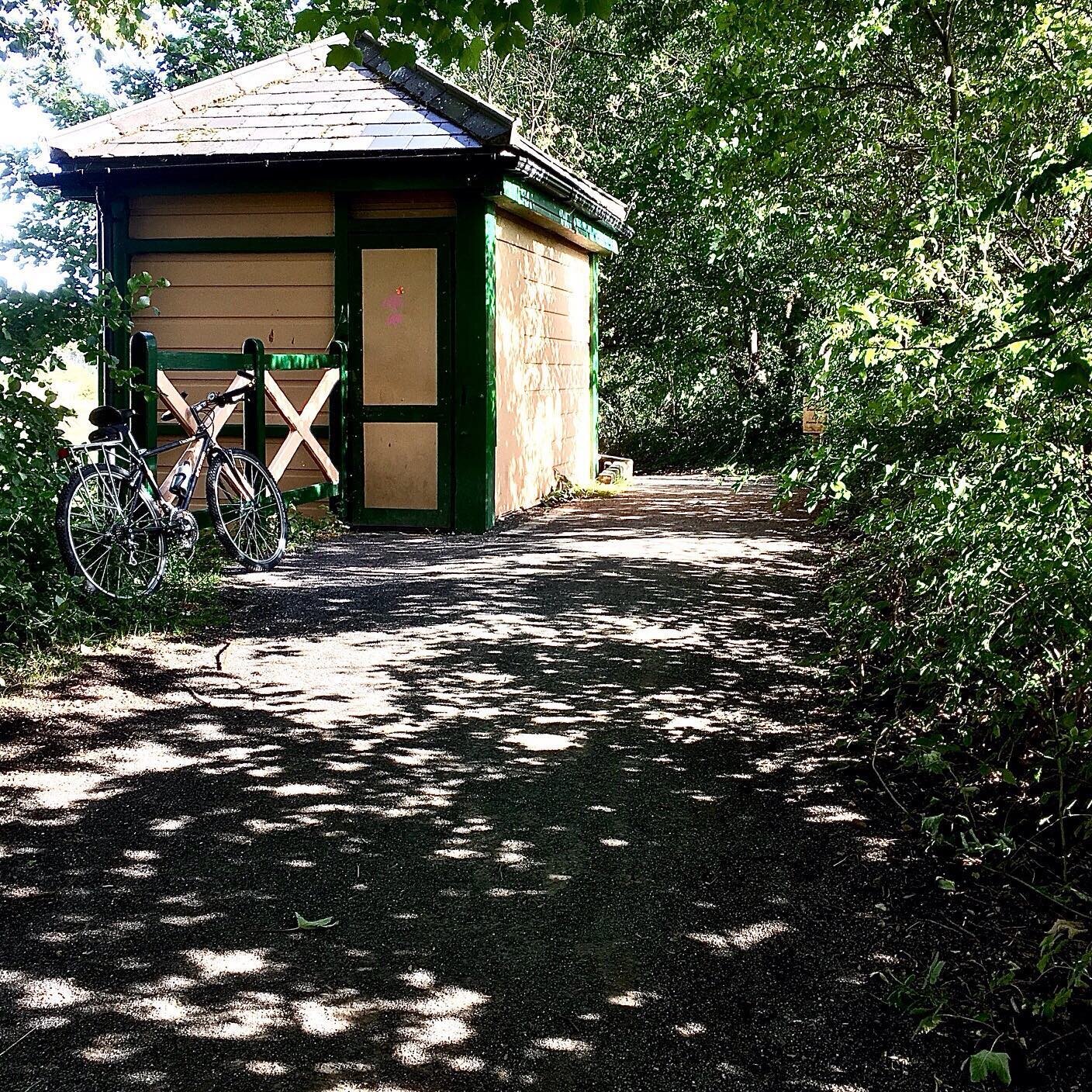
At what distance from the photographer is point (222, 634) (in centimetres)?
763

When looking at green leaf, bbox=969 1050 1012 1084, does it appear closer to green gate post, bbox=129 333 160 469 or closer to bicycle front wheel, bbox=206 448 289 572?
green gate post, bbox=129 333 160 469

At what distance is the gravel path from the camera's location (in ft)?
10.3

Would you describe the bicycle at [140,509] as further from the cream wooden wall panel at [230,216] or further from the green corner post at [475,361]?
the cream wooden wall panel at [230,216]

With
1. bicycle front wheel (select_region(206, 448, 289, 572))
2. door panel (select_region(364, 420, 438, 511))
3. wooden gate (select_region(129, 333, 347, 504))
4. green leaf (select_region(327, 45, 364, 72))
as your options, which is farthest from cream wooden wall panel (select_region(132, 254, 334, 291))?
green leaf (select_region(327, 45, 364, 72))

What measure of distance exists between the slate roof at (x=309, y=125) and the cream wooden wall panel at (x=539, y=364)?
974 mm

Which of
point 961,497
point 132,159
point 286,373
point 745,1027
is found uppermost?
point 132,159

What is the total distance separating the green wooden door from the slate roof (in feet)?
2.72

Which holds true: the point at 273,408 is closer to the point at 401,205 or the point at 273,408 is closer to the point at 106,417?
the point at 401,205

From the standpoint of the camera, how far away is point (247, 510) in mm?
9773

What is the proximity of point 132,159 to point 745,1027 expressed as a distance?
10854mm

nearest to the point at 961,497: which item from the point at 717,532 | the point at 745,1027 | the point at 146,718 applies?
the point at 745,1027

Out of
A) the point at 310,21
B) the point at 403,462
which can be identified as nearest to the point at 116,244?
the point at 403,462

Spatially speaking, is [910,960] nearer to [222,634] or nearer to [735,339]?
[222,634]

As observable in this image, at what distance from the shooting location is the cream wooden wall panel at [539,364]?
13.1m
